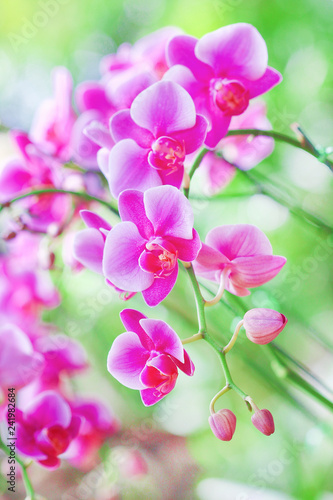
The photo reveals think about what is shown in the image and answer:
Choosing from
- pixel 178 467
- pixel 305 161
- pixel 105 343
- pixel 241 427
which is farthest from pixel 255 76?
pixel 178 467

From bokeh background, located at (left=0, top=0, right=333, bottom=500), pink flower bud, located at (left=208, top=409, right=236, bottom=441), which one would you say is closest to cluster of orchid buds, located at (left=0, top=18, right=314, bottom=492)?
pink flower bud, located at (left=208, top=409, right=236, bottom=441)

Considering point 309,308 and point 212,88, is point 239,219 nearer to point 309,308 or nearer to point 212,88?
point 309,308

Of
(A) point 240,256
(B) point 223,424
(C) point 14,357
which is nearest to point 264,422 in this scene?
(B) point 223,424

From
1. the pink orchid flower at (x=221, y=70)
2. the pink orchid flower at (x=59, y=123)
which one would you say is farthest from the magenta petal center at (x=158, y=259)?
the pink orchid flower at (x=59, y=123)

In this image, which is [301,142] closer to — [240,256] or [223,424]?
[240,256]

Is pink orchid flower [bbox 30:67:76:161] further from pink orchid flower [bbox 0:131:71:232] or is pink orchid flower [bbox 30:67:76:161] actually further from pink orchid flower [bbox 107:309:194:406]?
pink orchid flower [bbox 107:309:194:406]

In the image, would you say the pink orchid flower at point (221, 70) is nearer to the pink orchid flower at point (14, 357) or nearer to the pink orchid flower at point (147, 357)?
the pink orchid flower at point (147, 357)
